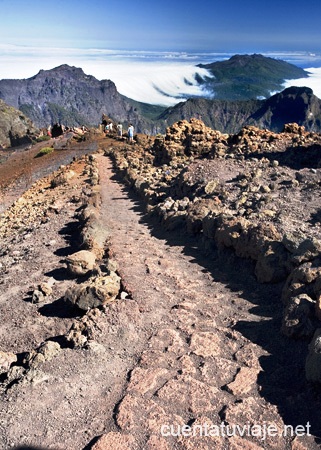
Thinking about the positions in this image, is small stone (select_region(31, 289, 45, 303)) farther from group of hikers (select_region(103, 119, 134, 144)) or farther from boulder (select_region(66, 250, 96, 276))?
group of hikers (select_region(103, 119, 134, 144))

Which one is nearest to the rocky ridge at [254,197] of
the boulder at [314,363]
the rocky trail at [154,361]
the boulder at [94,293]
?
the rocky trail at [154,361]

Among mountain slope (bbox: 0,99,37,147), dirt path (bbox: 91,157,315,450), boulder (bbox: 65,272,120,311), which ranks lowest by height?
mountain slope (bbox: 0,99,37,147)

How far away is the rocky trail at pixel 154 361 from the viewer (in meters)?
5.30

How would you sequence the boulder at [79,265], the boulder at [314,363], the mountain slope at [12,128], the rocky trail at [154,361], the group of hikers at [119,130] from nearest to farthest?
the rocky trail at [154,361] < the boulder at [314,363] < the boulder at [79,265] < the group of hikers at [119,130] < the mountain slope at [12,128]

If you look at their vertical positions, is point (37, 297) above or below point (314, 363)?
below

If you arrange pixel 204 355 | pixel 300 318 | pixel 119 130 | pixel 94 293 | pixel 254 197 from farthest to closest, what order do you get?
pixel 119 130, pixel 254 197, pixel 94 293, pixel 300 318, pixel 204 355

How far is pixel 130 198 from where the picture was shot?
18.6 m

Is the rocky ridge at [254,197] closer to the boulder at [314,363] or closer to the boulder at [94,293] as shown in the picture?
the boulder at [314,363]

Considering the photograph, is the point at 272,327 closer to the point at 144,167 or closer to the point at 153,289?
the point at 153,289

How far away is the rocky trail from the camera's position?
17.4 ft

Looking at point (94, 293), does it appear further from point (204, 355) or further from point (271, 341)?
point (271, 341)

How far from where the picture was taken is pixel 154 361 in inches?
259

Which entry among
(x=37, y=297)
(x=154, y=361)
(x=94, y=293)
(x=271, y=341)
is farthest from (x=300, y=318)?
(x=37, y=297)

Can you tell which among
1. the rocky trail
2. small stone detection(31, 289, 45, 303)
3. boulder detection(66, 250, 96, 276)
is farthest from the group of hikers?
small stone detection(31, 289, 45, 303)
